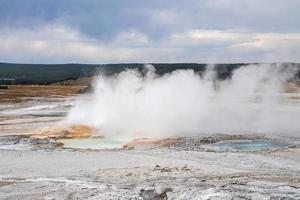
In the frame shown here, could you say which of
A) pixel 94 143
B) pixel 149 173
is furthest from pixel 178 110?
pixel 149 173

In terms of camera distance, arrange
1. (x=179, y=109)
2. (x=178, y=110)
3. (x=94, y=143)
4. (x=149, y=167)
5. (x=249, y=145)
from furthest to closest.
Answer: (x=179, y=109) → (x=178, y=110) → (x=94, y=143) → (x=249, y=145) → (x=149, y=167)

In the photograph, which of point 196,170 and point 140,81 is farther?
point 140,81

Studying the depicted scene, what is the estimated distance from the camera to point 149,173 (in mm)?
15805

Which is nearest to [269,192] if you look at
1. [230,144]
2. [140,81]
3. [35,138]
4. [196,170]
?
[196,170]

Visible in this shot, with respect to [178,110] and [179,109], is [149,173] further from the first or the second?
[179,109]

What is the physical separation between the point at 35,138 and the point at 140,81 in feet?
46.2

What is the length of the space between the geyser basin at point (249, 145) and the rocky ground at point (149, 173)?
1025mm

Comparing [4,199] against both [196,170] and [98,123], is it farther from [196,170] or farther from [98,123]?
[98,123]

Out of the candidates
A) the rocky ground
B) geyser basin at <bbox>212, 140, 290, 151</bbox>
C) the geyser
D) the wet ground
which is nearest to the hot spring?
the geyser

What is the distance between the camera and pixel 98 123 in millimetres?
30703

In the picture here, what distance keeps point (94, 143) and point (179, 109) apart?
9004 mm

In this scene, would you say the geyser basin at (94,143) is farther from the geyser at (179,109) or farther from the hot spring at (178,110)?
the geyser at (179,109)

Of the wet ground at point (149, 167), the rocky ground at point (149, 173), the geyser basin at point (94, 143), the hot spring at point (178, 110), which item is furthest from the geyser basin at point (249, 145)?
the geyser basin at point (94, 143)

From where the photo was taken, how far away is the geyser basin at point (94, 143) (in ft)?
75.0
